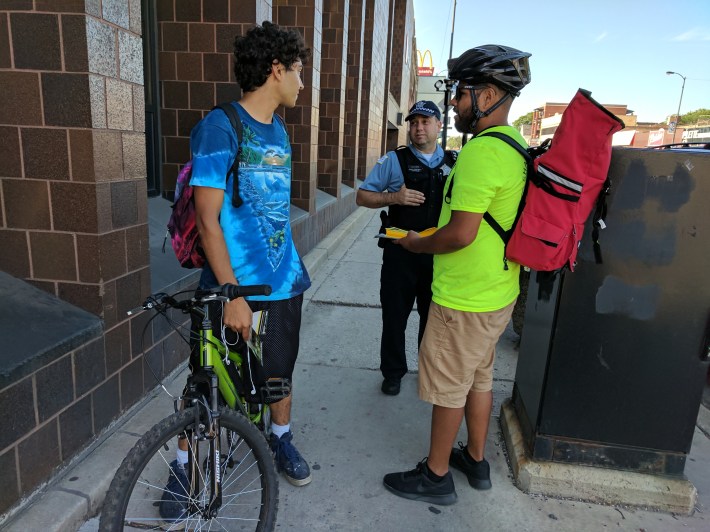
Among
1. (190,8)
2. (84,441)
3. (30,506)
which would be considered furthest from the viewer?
(190,8)

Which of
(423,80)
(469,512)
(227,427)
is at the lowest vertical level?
(469,512)

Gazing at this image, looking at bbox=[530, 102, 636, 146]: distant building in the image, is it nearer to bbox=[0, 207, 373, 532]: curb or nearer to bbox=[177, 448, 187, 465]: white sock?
bbox=[0, 207, 373, 532]: curb

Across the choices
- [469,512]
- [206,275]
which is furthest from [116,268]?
[469,512]

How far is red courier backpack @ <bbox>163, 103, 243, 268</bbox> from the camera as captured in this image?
2057 millimetres

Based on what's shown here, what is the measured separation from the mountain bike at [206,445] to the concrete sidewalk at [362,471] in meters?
0.26

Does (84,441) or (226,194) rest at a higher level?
(226,194)

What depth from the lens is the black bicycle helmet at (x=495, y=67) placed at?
7.07 ft

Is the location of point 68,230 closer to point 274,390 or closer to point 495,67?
point 274,390

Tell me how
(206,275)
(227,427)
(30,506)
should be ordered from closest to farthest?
(227,427), (30,506), (206,275)

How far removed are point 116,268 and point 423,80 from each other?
28.9 m

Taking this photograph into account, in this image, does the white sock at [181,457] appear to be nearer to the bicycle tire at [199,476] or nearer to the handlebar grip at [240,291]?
the bicycle tire at [199,476]

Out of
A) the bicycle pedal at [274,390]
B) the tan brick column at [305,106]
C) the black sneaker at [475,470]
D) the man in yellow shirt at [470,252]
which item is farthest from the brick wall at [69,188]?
the tan brick column at [305,106]

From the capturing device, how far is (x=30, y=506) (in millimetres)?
2096

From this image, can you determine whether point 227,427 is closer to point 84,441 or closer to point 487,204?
point 84,441
